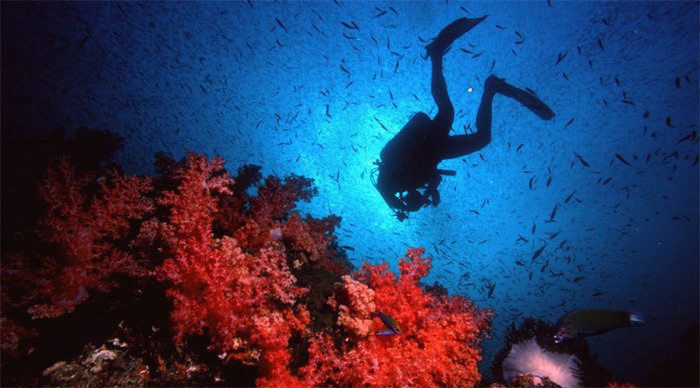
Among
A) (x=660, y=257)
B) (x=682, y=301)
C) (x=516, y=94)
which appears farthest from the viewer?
(x=682, y=301)

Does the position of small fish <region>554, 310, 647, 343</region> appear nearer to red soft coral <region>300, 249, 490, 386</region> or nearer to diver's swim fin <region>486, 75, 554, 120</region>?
red soft coral <region>300, 249, 490, 386</region>

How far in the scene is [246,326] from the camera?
10.8 ft

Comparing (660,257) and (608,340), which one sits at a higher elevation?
(660,257)

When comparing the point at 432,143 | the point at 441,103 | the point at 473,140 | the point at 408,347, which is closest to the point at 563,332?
the point at 408,347

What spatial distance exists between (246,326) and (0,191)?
394cm

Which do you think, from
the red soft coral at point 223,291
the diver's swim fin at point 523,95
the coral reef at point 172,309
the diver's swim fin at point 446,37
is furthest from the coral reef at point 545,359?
the diver's swim fin at point 446,37

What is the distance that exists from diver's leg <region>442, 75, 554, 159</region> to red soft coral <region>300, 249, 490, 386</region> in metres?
4.68

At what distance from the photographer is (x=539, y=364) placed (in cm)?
592

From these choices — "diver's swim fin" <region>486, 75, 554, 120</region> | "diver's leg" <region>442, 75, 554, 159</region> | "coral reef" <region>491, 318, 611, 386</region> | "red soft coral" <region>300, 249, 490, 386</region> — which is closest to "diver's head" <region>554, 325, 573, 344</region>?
"coral reef" <region>491, 318, 611, 386</region>

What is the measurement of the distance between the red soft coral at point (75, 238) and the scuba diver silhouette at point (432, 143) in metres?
6.53

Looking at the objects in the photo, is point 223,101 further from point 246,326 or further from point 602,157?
point 602,157

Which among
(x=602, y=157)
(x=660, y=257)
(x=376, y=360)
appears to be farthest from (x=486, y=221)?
(x=376, y=360)

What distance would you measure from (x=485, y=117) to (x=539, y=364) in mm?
6690

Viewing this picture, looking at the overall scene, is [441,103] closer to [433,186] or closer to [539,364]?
[433,186]
